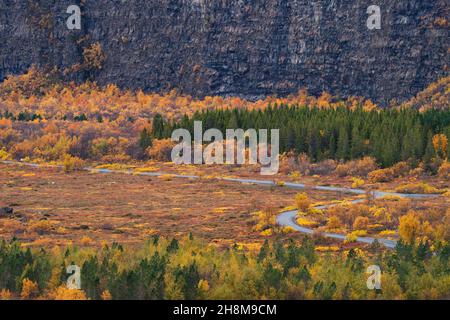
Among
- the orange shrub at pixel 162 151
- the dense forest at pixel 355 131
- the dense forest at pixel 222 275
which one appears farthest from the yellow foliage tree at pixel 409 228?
the orange shrub at pixel 162 151

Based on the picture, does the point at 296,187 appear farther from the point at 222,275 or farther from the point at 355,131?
the point at 222,275

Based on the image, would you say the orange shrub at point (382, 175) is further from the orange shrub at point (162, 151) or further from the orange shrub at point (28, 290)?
the orange shrub at point (28, 290)

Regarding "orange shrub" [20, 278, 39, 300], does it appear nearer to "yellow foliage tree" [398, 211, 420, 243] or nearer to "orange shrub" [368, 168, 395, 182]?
"yellow foliage tree" [398, 211, 420, 243]

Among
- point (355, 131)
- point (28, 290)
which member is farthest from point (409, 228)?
point (355, 131)

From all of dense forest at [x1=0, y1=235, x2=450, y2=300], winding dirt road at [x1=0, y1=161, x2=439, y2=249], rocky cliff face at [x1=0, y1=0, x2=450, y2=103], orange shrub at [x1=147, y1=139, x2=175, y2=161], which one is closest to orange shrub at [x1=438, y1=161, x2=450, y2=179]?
winding dirt road at [x1=0, y1=161, x2=439, y2=249]

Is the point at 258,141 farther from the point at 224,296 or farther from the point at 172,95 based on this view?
the point at 224,296

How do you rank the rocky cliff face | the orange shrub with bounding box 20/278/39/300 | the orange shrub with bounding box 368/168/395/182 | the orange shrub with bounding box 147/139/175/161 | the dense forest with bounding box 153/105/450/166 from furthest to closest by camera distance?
the rocky cliff face → the orange shrub with bounding box 147/139/175/161 → the dense forest with bounding box 153/105/450/166 → the orange shrub with bounding box 368/168/395/182 → the orange shrub with bounding box 20/278/39/300

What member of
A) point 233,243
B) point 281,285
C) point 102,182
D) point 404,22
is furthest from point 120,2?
point 281,285
